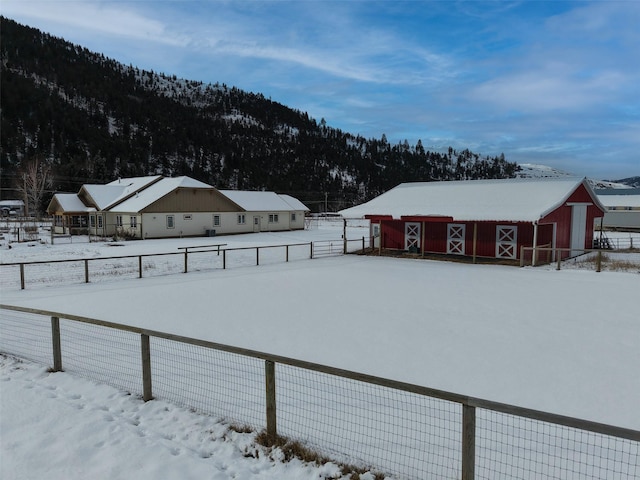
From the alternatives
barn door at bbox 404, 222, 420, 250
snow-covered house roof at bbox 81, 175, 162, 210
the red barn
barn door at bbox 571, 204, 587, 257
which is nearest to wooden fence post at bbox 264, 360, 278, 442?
the red barn

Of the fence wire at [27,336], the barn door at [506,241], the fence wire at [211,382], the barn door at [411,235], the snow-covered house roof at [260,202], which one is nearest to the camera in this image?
the fence wire at [211,382]

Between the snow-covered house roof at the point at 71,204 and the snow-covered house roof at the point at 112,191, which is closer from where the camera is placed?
the snow-covered house roof at the point at 112,191

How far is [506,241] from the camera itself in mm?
23062

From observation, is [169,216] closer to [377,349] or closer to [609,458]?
[377,349]

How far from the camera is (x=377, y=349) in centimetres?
826

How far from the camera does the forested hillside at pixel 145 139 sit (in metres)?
122

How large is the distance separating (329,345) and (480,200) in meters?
19.6

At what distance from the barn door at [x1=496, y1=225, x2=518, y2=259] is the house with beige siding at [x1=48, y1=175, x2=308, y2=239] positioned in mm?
26781

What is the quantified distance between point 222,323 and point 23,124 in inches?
5657

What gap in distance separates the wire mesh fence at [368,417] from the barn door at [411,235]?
2006 cm

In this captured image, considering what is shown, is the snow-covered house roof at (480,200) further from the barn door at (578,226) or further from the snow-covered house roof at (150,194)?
the snow-covered house roof at (150,194)

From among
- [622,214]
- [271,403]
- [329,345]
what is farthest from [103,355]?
[622,214]

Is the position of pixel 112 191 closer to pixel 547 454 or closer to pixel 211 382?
pixel 211 382

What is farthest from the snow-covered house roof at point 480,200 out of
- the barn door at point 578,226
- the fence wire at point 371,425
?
the fence wire at point 371,425
